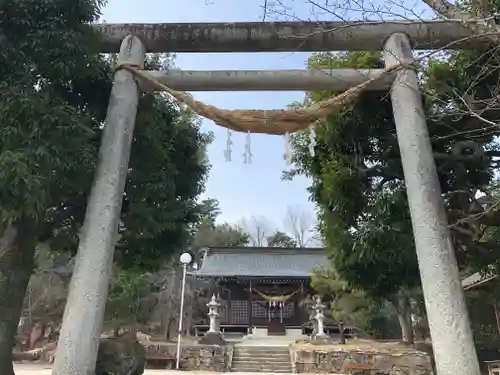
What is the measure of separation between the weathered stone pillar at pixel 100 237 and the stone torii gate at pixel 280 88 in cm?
1

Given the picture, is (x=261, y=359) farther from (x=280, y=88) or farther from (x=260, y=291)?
(x=280, y=88)

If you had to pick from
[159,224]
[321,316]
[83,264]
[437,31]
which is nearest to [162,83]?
[159,224]

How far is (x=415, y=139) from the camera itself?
489 cm

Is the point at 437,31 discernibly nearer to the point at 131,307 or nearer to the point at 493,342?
the point at 493,342

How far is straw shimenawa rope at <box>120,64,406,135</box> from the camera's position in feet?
17.1

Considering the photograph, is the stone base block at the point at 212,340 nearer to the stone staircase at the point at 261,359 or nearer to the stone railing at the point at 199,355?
the stone railing at the point at 199,355

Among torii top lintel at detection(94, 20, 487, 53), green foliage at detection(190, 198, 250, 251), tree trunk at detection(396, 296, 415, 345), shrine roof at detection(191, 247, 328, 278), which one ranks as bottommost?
tree trunk at detection(396, 296, 415, 345)

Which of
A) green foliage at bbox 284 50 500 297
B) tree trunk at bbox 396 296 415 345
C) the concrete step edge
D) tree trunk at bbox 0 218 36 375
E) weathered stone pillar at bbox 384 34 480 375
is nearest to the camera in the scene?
weathered stone pillar at bbox 384 34 480 375

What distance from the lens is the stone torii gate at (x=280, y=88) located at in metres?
4.07

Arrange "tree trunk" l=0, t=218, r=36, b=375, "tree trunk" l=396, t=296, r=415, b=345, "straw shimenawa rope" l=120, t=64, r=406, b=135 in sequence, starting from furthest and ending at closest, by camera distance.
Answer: "tree trunk" l=396, t=296, r=415, b=345 → "straw shimenawa rope" l=120, t=64, r=406, b=135 → "tree trunk" l=0, t=218, r=36, b=375

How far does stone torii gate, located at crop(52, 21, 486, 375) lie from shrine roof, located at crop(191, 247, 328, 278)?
50.4 feet

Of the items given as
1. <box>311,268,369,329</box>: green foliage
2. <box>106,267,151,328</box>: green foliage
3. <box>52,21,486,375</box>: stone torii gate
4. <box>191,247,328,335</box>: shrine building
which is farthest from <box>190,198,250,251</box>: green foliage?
<box>52,21,486,375</box>: stone torii gate

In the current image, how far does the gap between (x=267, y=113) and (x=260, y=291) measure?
55.8 feet

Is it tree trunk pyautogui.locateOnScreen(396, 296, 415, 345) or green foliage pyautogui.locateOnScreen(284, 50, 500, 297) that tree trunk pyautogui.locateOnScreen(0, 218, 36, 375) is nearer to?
green foliage pyautogui.locateOnScreen(284, 50, 500, 297)
